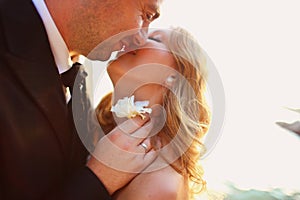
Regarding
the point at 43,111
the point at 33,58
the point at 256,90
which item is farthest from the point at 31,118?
the point at 256,90

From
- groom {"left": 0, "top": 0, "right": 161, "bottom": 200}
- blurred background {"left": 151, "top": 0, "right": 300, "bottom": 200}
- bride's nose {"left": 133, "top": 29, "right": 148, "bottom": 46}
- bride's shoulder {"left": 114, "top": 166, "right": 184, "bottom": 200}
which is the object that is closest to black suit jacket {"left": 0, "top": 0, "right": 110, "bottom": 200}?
groom {"left": 0, "top": 0, "right": 161, "bottom": 200}

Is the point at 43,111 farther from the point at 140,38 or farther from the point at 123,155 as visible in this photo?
the point at 140,38

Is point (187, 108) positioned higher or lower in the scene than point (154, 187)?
higher

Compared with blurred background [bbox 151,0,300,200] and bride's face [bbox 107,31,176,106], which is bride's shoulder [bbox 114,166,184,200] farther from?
blurred background [bbox 151,0,300,200]

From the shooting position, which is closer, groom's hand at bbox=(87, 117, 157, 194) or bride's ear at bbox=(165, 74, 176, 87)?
groom's hand at bbox=(87, 117, 157, 194)

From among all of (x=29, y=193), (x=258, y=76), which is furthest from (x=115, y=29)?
(x=258, y=76)

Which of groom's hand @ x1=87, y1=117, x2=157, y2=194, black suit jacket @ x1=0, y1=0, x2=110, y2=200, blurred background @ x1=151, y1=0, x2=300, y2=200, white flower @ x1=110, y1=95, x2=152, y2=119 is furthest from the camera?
blurred background @ x1=151, y1=0, x2=300, y2=200

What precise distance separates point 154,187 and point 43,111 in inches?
16.5

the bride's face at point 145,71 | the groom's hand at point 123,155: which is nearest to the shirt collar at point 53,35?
the bride's face at point 145,71

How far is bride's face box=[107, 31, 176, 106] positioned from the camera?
1.31 metres

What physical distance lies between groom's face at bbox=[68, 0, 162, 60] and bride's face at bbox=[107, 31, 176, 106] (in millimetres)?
40

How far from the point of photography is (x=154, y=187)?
126 centimetres

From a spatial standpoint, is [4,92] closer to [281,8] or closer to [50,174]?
[50,174]

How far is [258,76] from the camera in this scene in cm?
185
